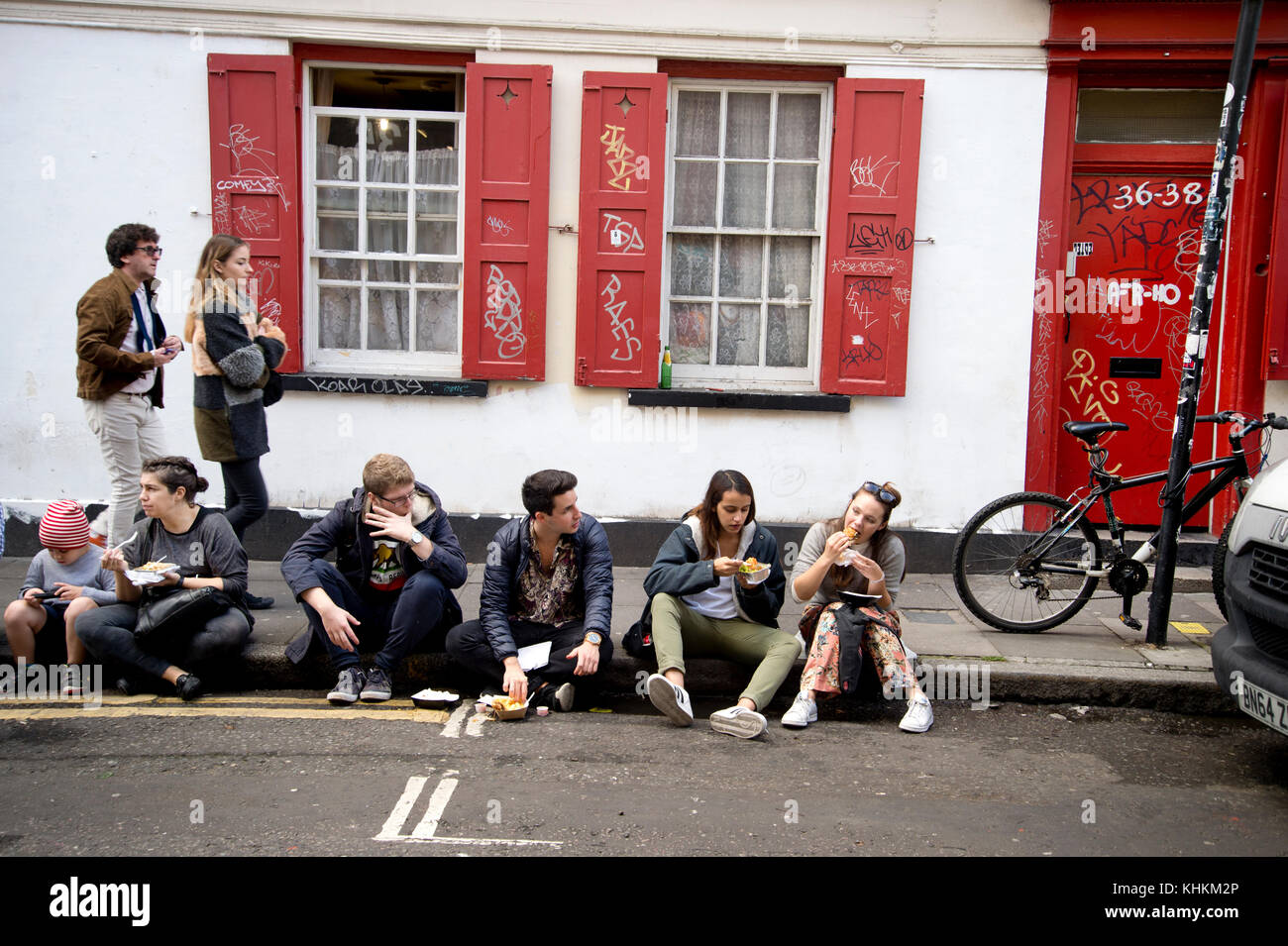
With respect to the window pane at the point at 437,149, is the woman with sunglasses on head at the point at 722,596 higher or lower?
lower

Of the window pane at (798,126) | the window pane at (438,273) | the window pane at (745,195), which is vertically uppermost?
the window pane at (798,126)

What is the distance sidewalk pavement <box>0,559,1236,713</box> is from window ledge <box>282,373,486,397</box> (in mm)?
1775

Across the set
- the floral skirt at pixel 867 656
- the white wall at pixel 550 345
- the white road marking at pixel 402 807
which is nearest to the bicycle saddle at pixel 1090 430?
the white wall at pixel 550 345

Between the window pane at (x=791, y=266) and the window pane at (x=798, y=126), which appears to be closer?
the window pane at (x=798, y=126)

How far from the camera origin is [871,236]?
7.07 metres

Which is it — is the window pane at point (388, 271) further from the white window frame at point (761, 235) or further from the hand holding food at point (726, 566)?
the hand holding food at point (726, 566)

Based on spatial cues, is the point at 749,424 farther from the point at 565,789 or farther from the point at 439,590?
the point at 565,789

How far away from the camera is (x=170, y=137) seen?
704cm

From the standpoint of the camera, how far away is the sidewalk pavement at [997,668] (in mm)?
5156

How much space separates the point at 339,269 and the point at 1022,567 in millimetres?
4897

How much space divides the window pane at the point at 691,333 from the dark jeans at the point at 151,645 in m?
3.58

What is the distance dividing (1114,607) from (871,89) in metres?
3.66

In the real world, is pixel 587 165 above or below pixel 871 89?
below
